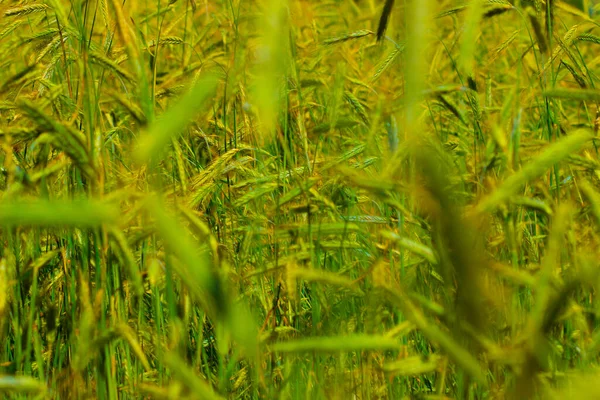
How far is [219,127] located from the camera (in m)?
1.78

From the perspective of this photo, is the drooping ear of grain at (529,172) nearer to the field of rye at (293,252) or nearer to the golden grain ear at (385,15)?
the field of rye at (293,252)

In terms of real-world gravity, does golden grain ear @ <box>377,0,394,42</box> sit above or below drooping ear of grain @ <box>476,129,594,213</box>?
above

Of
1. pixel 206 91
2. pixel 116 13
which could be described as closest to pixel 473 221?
pixel 206 91

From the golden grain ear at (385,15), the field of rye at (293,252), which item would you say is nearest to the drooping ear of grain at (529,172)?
the field of rye at (293,252)

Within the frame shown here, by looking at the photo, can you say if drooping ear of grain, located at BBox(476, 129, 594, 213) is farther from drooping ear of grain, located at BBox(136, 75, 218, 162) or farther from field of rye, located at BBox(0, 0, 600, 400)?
drooping ear of grain, located at BBox(136, 75, 218, 162)

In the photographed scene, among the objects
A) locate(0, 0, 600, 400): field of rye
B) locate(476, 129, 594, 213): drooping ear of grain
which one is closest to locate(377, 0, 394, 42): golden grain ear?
locate(0, 0, 600, 400): field of rye

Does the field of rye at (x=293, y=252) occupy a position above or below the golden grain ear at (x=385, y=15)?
below

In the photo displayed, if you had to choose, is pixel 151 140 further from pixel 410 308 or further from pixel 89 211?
pixel 410 308

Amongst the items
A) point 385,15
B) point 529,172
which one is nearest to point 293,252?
point 385,15

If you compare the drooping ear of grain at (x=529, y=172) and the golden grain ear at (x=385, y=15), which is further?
the golden grain ear at (x=385, y=15)

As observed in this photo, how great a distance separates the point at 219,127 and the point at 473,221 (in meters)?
1.20

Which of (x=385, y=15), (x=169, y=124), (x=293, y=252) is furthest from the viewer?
(x=293, y=252)

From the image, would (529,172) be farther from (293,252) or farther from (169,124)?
(293,252)

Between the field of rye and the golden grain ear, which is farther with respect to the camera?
the golden grain ear
